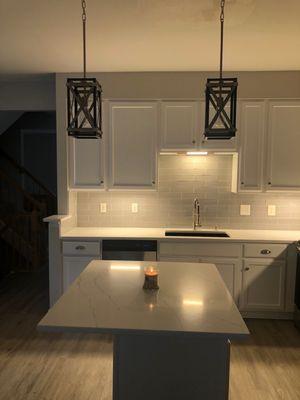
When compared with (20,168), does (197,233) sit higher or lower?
lower

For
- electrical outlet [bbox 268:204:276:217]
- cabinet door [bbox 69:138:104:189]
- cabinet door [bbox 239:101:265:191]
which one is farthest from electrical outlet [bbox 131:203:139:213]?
electrical outlet [bbox 268:204:276:217]

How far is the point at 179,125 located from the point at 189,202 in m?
0.95

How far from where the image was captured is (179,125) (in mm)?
3432

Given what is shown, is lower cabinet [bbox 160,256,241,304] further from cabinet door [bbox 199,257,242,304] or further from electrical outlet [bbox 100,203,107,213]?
electrical outlet [bbox 100,203,107,213]

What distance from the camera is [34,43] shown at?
2703 millimetres

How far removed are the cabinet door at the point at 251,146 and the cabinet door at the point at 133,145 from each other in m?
0.97

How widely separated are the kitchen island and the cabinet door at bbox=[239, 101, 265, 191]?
6.58ft

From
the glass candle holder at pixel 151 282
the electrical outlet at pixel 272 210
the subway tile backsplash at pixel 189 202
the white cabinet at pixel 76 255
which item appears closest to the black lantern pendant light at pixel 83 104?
the glass candle holder at pixel 151 282

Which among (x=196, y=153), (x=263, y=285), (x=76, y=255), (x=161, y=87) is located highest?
(x=161, y=87)

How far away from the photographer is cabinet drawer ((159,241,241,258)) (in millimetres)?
3232

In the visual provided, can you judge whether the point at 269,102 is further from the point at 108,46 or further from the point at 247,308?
the point at 247,308

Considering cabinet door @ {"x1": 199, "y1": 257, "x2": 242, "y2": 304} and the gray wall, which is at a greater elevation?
the gray wall

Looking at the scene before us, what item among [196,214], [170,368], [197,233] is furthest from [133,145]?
[170,368]

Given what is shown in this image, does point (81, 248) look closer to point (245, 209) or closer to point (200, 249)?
point (200, 249)
